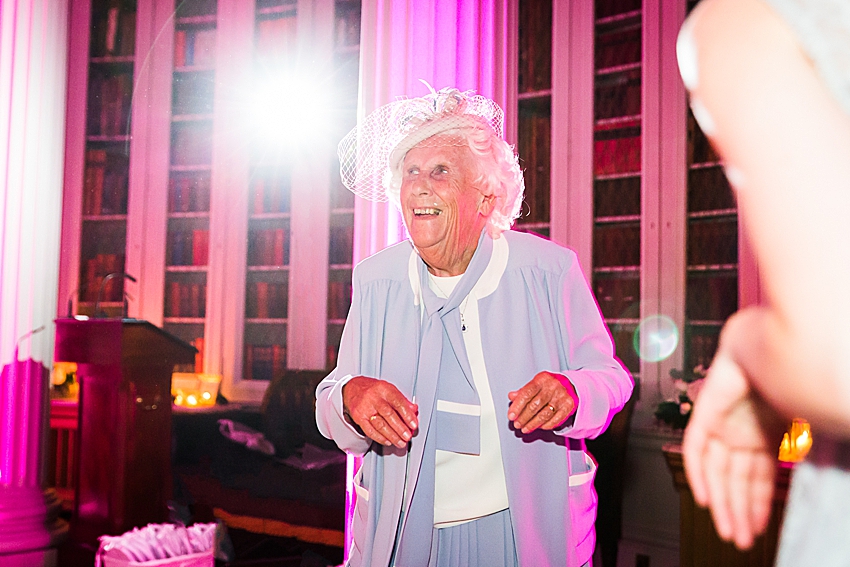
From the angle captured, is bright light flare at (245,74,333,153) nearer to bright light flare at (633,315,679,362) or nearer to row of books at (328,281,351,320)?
row of books at (328,281,351,320)

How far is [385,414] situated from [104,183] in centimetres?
437

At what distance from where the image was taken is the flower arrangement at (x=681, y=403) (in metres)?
3.45

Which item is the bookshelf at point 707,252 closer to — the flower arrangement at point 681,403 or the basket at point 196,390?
the flower arrangement at point 681,403

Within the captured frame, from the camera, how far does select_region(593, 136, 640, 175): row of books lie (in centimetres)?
416

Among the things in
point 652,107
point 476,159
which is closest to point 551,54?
point 652,107

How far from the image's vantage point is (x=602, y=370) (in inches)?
56.3

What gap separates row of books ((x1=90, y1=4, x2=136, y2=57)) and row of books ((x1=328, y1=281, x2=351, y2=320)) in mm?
2253

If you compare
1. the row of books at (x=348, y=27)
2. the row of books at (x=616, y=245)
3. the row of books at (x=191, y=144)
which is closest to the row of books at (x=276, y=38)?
the row of books at (x=348, y=27)

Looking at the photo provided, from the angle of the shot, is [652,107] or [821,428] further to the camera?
[652,107]

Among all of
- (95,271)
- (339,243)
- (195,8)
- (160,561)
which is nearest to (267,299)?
(339,243)

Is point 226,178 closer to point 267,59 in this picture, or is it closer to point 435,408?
point 267,59

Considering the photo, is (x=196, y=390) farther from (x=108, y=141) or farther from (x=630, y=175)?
(x=630, y=175)

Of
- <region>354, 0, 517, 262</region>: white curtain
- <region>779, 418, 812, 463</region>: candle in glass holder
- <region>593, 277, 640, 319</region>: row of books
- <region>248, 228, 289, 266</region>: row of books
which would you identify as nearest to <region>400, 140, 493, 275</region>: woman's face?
<region>354, 0, 517, 262</region>: white curtain

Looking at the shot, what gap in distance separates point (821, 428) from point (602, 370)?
1065mm
